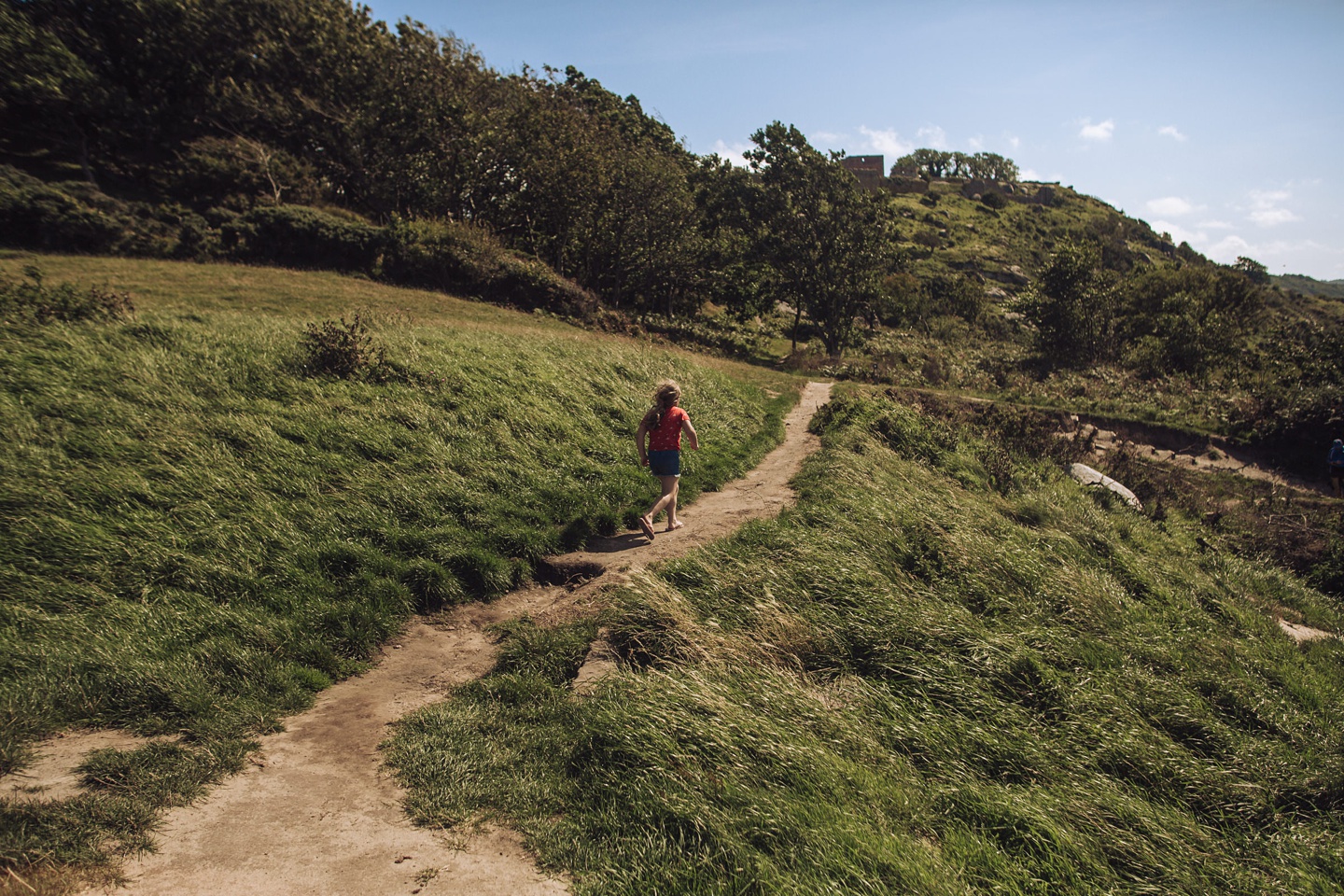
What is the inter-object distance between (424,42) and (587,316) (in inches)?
615

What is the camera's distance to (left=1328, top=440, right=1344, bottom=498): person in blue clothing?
63.2ft

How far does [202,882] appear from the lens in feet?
10.1

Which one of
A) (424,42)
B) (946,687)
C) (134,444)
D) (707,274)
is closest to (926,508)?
(946,687)

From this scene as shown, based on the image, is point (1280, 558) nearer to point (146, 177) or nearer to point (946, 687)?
point (946, 687)

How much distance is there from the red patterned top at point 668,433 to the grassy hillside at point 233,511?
1.05m

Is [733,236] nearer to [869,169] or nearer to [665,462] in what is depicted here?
[665,462]

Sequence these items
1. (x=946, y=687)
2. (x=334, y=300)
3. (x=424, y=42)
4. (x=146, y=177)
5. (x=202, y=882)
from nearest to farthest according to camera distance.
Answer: (x=202, y=882), (x=946, y=687), (x=334, y=300), (x=146, y=177), (x=424, y=42)

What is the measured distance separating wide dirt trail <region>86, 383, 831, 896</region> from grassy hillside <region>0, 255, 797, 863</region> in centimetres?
21

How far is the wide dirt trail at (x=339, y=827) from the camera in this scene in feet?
10.4

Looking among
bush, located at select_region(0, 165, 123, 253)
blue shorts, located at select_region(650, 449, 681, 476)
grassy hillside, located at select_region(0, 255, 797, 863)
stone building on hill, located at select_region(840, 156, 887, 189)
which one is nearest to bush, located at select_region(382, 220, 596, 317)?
bush, located at select_region(0, 165, 123, 253)

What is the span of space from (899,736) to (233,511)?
244 inches

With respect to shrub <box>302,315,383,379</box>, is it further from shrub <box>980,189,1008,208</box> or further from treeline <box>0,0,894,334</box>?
shrub <box>980,189,1008,208</box>

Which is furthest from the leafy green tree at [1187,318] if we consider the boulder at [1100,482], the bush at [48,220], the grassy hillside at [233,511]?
the bush at [48,220]

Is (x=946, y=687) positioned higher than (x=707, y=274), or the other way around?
(x=707, y=274)
